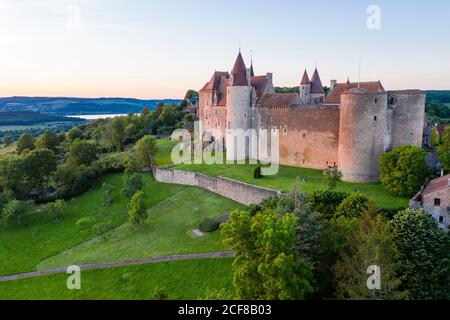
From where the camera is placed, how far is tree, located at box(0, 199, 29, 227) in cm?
3797

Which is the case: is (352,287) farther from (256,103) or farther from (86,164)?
(86,164)

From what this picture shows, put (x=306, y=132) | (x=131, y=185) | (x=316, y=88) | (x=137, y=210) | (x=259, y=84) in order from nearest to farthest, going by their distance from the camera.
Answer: (x=137, y=210)
(x=306, y=132)
(x=131, y=185)
(x=259, y=84)
(x=316, y=88)

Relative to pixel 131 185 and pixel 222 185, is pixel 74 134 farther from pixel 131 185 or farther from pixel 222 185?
pixel 222 185

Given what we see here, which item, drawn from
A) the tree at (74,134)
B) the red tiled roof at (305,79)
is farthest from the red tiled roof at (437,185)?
the tree at (74,134)

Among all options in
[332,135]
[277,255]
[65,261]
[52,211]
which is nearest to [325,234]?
[277,255]

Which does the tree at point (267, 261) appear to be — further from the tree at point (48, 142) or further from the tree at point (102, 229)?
the tree at point (48, 142)

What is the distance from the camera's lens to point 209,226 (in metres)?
30.7

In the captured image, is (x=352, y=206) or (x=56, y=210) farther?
(x=56, y=210)

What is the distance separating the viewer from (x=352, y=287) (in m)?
18.0

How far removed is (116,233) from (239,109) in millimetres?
19498

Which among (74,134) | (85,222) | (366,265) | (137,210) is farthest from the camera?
(74,134)

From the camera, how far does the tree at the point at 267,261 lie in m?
15.9

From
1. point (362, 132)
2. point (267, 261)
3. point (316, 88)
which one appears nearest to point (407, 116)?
point (362, 132)
